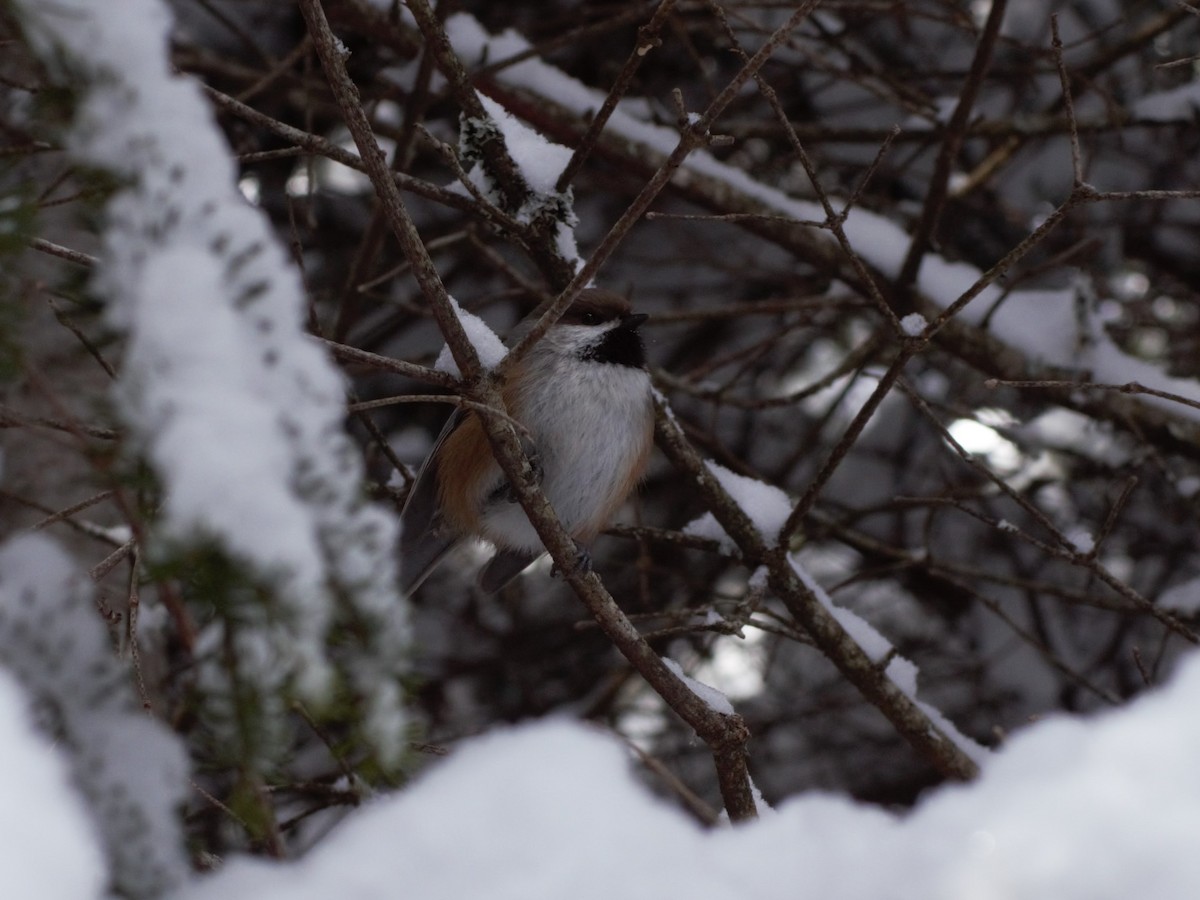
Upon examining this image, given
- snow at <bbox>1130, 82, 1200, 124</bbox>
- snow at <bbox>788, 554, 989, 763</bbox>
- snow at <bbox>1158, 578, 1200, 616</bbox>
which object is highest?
snow at <bbox>1130, 82, 1200, 124</bbox>

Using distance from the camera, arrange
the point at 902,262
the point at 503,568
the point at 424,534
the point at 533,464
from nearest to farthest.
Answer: the point at 533,464 → the point at 902,262 → the point at 424,534 → the point at 503,568

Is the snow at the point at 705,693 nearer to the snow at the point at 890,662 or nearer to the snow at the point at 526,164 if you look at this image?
the snow at the point at 890,662

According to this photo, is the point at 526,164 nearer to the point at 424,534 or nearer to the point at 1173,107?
the point at 424,534

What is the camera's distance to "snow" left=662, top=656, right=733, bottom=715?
2.30 metres

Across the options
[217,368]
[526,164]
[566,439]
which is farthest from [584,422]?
[217,368]

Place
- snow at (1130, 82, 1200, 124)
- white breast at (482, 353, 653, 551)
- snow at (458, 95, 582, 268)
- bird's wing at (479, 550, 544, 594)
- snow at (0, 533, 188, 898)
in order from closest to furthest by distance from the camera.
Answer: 1. snow at (0, 533, 188, 898)
2. snow at (458, 95, 582, 268)
3. white breast at (482, 353, 653, 551)
4. bird's wing at (479, 550, 544, 594)
5. snow at (1130, 82, 1200, 124)

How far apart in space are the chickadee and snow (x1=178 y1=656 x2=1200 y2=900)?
7.18 ft

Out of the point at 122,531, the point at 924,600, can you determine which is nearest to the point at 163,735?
the point at 122,531

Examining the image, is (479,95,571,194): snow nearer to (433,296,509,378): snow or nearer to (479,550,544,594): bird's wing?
(433,296,509,378): snow

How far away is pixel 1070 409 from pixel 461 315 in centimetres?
211

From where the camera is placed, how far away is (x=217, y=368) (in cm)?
94

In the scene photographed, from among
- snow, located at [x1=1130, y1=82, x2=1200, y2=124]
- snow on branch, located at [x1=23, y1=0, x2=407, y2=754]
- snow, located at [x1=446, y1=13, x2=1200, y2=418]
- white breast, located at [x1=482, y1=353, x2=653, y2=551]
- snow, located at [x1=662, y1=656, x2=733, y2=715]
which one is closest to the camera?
snow on branch, located at [x1=23, y1=0, x2=407, y2=754]

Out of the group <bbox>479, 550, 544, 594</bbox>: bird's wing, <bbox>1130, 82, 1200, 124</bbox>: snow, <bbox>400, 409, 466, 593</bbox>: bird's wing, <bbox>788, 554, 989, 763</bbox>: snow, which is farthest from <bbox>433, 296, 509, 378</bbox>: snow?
<bbox>1130, 82, 1200, 124</bbox>: snow

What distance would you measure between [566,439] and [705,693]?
1160 millimetres
